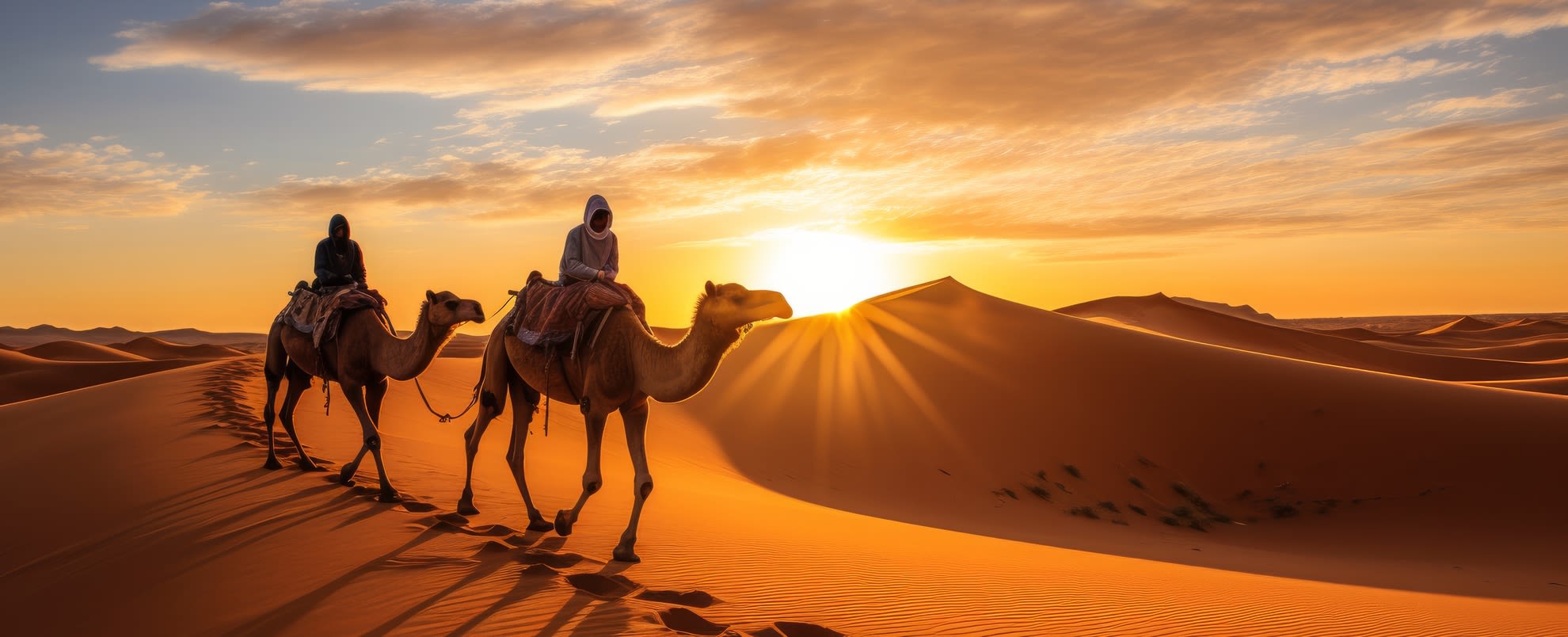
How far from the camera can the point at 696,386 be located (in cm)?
695

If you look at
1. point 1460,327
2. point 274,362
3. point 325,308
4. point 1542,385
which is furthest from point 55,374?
point 1460,327

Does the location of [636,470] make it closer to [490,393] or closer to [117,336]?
[490,393]

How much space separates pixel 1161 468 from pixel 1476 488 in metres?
6.23

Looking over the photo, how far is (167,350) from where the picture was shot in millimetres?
59562

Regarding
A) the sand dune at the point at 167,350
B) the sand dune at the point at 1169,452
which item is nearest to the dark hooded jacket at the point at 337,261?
the sand dune at the point at 1169,452

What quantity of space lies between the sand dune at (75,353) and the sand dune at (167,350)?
1836mm

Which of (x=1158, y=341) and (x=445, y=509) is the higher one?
(x=1158, y=341)

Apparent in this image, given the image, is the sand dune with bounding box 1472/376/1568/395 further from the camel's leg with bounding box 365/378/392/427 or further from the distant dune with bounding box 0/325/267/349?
the distant dune with bounding box 0/325/267/349

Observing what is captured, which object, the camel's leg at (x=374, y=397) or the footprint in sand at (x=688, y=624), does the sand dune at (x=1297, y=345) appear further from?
the footprint in sand at (x=688, y=624)

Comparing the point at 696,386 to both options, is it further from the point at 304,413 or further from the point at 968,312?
the point at 968,312

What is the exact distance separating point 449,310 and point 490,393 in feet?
3.10

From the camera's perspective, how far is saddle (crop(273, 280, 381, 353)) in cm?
1008

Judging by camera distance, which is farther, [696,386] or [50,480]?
[50,480]

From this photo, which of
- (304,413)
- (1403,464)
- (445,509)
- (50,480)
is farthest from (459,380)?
(1403,464)
